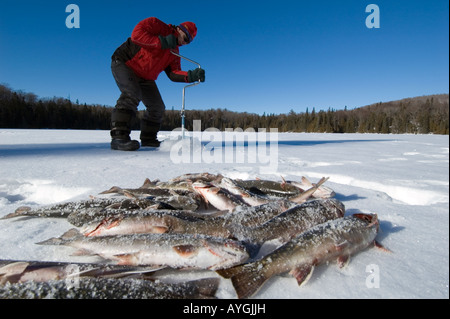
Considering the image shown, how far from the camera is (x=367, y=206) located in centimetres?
251

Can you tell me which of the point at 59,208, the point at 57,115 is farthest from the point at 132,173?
the point at 57,115

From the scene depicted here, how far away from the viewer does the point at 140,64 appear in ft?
20.2

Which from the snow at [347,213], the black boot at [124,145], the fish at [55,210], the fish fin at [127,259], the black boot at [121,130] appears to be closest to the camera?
the snow at [347,213]

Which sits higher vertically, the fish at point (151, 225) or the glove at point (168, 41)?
the glove at point (168, 41)

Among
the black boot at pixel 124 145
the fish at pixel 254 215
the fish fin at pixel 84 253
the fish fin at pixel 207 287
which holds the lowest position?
the fish fin at pixel 207 287

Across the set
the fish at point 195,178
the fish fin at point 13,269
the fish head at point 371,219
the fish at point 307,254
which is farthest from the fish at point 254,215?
the fish fin at point 13,269

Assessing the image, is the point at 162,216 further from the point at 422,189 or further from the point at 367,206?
the point at 422,189

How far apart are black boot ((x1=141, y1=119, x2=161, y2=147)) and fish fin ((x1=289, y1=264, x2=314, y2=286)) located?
6.88 meters

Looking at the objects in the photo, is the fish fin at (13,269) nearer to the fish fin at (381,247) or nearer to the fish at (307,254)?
the fish at (307,254)

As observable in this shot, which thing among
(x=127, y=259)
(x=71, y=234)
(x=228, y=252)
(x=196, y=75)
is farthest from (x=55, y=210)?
(x=196, y=75)

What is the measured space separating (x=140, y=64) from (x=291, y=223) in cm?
584

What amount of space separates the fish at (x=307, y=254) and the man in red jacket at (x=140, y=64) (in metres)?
5.45

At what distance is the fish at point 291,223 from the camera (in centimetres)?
166
